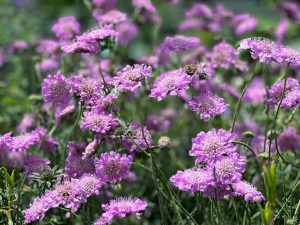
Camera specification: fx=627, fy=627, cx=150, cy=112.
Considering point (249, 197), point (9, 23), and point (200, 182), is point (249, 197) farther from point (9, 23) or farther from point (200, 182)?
point (9, 23)

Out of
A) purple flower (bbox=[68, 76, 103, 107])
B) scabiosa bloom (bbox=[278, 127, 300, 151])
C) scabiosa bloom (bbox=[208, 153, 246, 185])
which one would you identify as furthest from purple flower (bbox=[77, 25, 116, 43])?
scabiosa bloom (bbox=[278, 127, 300, 151])

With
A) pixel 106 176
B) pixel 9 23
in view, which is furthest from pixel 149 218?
pixel 9 23

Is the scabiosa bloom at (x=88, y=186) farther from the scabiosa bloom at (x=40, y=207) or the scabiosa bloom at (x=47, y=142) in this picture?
the scabiosa bloom at (x=47, y=142)

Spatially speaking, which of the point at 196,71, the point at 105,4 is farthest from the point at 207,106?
the point at 105,4

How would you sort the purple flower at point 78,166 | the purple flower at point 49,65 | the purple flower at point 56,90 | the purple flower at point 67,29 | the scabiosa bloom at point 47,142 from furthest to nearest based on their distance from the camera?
the purple flower at point 49,65
the purple flower at point 67,29
the scabiosa bloom at point 47,142
the purple flower at point 56,90
the purple flower at point 78,166

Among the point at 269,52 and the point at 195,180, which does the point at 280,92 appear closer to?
the point at 269,52

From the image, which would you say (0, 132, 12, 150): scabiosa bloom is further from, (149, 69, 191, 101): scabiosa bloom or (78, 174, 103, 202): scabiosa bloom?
(149, 69, 191, 101): scabiosa bloom

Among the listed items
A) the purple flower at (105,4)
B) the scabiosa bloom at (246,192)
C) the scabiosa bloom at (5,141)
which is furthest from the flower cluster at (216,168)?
the purple flower at (105,4)
